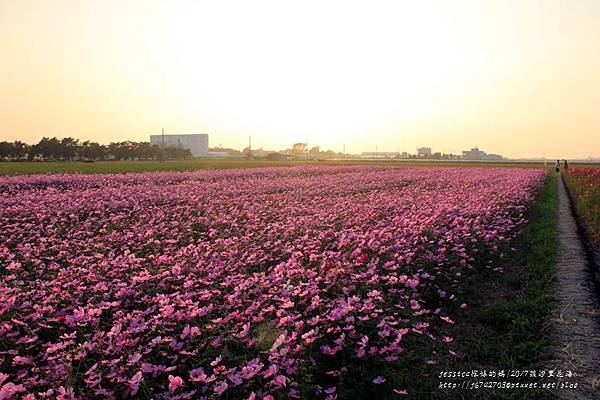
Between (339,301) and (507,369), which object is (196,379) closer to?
(339,301)

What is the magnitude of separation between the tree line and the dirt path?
9120cm

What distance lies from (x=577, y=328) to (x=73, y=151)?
319 feet

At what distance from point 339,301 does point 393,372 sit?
84 centimetres

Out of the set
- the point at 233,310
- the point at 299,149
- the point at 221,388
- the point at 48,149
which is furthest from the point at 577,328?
the point at 299,149

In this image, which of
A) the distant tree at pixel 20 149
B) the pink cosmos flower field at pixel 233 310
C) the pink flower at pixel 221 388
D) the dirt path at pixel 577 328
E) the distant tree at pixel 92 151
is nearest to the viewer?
the pink flower at pixel 221 388

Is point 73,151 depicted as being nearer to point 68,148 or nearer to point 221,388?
point 68,148

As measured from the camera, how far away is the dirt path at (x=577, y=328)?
382 centimetres

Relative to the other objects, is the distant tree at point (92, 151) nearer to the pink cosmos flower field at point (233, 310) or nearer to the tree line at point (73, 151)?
the tree line at point (73, 151)

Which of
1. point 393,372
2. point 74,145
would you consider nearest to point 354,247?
point 393,372

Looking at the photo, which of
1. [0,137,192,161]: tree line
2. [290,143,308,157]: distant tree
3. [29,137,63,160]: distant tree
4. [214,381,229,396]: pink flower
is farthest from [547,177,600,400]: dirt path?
[290,143,308,157]: distant tree

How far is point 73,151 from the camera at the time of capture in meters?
87.6

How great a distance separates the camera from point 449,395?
3672 mm

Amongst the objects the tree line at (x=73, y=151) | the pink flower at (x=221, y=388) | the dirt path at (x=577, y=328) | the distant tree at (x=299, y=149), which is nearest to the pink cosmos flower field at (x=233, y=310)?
the pink flower at (x=221, y=388)

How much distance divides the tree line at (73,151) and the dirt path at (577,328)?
3591 inches
